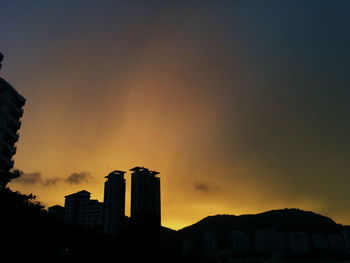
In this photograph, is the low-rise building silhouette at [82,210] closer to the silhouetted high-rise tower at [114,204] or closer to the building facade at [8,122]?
the silhouetted high-rise tower at [114,204]

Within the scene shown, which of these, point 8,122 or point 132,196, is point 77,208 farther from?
point 8,122

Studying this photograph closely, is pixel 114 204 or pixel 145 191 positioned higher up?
pixel 145 191

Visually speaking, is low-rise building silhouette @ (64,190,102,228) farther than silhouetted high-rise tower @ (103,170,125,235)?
Yes

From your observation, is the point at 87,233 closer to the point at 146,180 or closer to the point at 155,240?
the point at 155,240

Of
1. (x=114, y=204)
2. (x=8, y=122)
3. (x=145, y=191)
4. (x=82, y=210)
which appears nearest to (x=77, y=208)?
(x=82, y=210)

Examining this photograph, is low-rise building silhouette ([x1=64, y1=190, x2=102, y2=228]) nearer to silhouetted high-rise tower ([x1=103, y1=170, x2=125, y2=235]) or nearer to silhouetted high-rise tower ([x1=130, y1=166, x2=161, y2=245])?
silhouetted high-rise tower ([x1=103, y1=170, x2=125, y2=235])

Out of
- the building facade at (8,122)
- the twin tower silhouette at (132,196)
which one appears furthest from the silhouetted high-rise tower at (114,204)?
the building facade at (8,122)

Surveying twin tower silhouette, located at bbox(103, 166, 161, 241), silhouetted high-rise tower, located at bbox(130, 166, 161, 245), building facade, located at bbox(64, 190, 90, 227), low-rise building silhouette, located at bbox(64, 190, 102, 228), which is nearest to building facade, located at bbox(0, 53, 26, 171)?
twin tower silhouette, located at bbox(103, 166, 161, 241)
